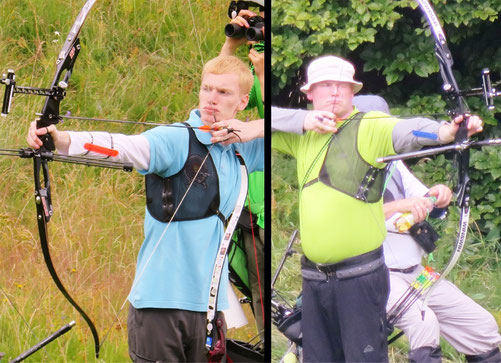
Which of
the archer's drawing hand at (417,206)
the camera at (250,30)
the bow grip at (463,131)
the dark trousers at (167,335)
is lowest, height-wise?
the dark trousers at (167,335)

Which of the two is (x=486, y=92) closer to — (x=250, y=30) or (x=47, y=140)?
(x=250, y=30)

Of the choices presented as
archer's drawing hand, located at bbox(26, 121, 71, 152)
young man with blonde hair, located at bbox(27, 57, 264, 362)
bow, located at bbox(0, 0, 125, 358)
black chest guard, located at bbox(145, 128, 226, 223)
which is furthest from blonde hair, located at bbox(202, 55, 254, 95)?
archer's drawing hand, located at bbox(26, 121, 71, 152)

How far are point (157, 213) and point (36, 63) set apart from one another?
74 centimetres

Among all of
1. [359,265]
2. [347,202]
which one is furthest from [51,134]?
[359,265]

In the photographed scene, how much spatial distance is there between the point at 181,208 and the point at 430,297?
101cm

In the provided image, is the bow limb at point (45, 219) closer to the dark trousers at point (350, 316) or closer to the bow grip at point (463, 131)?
the dark trousers at point (350, 316)

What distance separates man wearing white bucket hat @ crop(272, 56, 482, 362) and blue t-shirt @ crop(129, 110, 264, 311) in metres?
0.31

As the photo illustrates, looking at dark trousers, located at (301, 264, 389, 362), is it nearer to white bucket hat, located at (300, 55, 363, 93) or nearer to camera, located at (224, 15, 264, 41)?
white bucket hat, located at (300, 55, 363, 93)

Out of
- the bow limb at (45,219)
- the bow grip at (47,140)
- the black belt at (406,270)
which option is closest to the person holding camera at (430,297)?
the black belt at (406,270)

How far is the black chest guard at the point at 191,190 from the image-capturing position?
4352 millimetres

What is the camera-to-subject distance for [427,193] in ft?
14.3

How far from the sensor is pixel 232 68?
4.38 m

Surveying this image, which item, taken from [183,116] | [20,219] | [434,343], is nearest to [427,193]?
[434,343]

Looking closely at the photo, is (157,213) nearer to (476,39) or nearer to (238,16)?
(238,16)
